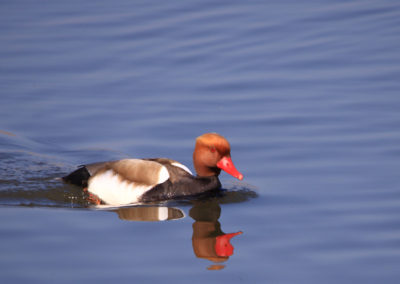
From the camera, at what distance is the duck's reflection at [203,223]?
706 centimetres

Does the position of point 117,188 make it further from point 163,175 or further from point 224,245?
point 224,245

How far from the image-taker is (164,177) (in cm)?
865

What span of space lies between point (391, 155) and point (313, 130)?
129cm

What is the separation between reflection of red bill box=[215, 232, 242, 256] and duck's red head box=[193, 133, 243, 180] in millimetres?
1212

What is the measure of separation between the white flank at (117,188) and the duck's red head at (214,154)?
45 cm

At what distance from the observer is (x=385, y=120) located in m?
10.5

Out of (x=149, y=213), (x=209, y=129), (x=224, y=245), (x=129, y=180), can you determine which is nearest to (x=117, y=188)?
(x=129, y=180)

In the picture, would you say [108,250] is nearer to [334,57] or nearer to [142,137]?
Answer: [142,137]

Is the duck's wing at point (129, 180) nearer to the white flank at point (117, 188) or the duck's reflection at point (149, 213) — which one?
the white flank at point (117, 188)

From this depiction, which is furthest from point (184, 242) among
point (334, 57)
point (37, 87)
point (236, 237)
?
point (334, 57)

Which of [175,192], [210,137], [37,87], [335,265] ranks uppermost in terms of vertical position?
[37,87]

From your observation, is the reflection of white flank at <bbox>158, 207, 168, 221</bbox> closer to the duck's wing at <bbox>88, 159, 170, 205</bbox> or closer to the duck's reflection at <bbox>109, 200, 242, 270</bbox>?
the duck's reflection at <bbox>109, 200, 242, 270</bbox>

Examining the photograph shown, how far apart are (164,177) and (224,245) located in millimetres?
1659

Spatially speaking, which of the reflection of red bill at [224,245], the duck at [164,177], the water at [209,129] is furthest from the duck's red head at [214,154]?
the reflection of red bill at [224,245]
